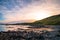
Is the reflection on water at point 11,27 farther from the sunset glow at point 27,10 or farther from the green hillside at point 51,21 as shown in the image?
the green hillside at point 51,21

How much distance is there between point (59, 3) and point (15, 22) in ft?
3.08

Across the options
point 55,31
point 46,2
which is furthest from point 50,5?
point 55,31

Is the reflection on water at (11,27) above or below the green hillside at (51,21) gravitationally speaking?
below

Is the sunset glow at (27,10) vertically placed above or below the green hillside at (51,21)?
above

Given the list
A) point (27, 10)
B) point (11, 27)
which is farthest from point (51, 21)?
point (11, 27)

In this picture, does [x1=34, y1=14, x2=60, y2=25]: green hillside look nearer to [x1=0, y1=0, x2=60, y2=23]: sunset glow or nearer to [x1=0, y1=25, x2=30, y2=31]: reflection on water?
[x1=0, y1=0, x2=60, y2=23]: sunset glow

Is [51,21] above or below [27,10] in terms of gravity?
below

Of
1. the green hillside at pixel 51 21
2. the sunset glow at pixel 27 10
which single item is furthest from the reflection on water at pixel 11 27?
the green hillside at pixel 51 21

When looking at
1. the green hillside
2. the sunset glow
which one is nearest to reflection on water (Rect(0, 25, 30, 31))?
the sunset glow

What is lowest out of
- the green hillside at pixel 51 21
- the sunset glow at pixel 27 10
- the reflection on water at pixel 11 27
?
the reflection on water at pixel 11 27

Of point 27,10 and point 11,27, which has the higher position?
point 27,10

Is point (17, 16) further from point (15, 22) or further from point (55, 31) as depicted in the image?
point (55, 31)

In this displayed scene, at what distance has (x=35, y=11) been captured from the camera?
3129mm

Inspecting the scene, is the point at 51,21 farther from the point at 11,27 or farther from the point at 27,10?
the point at 11,27
